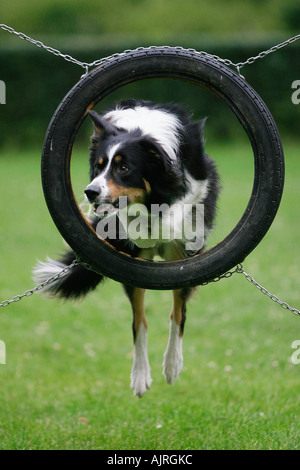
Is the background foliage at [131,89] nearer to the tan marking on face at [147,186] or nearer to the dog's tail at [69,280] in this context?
the dog's tail at [69,280]

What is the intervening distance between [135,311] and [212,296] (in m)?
3.87

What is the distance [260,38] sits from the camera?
59.1 ft

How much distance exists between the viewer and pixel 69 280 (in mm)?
4461

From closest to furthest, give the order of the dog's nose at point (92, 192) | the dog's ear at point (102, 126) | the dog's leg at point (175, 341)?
the dog's nose at point (92, 192), the dog's ear at point (102, 126), the dog's leg at point (175, 341)

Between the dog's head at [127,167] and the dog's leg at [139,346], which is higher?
the dog's head at [127,167]

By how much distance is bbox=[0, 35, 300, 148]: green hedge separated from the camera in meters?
17.3

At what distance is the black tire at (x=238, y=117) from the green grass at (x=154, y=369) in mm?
1473

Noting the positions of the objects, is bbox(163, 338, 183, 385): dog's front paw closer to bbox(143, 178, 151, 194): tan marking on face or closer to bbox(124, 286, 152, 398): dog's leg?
bbox(124, 286, 152, 398): dog's leg

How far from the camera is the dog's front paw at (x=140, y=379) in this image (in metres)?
4.29

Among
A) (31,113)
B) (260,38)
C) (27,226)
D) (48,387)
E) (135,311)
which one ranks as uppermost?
(260,38)

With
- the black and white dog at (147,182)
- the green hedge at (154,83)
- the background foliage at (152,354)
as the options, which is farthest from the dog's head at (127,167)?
the green hedge at (154,83)

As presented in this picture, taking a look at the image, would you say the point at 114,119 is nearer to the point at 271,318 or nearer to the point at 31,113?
the point at 271,318

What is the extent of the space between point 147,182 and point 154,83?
46.3 feet

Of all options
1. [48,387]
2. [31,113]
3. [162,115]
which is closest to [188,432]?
[48,387]
